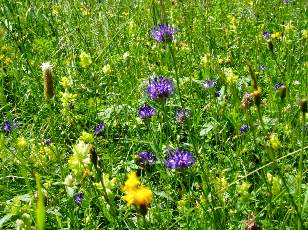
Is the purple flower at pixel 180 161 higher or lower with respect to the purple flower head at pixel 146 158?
lower

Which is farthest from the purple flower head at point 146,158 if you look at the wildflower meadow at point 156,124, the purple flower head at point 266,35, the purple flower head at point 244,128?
the purple flower head at point 266,35

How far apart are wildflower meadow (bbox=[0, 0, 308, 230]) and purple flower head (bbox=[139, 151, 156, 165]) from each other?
13 millimetres

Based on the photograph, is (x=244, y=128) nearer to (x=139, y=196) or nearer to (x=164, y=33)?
(x=164, y=33)

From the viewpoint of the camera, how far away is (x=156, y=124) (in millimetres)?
2109

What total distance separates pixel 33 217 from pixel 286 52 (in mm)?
1731

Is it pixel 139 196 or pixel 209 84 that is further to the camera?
pixel 209 84

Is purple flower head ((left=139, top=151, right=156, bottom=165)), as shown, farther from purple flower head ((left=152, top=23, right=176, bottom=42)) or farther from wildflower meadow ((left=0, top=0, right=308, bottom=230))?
purple flower head ((left=152, top=23, right=176, bottom=42))

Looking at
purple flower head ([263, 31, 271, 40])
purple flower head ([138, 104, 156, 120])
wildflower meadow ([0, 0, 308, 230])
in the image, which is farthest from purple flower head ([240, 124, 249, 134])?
purple flower head ([263, 31, 271, 40])

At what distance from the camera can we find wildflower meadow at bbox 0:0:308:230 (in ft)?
4.04

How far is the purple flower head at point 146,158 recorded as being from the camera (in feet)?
5.51

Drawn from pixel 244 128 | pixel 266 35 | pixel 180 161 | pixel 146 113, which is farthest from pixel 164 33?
pixel 266 35

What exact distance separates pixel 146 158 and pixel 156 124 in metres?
0.40

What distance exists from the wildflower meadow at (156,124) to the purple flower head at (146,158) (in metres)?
0.01

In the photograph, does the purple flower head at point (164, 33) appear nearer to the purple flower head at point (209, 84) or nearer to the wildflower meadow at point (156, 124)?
the wildflower meadow at point (156, 124)
